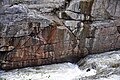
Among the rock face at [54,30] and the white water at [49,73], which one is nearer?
the white water at [49,73]

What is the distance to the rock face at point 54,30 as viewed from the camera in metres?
13.9

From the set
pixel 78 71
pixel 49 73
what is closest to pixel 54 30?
pixel 49 73

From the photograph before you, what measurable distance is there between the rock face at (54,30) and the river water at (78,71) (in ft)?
1.38

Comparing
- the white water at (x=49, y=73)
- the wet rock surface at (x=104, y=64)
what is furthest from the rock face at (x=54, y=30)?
the wet rock surface at (x=104, y=64)

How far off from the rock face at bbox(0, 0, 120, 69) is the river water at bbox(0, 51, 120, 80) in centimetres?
42

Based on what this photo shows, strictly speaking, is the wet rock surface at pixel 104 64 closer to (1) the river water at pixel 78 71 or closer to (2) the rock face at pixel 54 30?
(1) the river water at pixel 78 71

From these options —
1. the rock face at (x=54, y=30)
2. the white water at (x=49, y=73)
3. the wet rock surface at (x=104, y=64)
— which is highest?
the rock face at (x=54, y=30)

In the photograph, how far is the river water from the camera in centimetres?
1331

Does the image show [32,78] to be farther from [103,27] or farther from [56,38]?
[103,27]

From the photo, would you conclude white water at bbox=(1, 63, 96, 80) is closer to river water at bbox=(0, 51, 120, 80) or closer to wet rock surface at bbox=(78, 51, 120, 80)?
river water at bbox=(0, 51, 120, 80)

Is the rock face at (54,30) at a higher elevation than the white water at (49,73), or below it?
higher

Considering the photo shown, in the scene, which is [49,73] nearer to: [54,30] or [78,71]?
[78,71]

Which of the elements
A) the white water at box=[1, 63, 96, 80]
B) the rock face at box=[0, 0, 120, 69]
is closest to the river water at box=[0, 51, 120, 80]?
the white water at box=[1, 63, 96, 80]

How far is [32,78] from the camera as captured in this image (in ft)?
44.0
